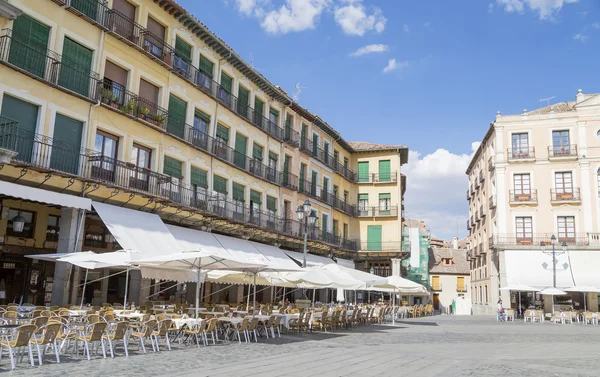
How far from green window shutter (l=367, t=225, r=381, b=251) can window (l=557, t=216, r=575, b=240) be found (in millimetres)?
13019

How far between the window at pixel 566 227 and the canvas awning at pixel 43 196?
1307 inches

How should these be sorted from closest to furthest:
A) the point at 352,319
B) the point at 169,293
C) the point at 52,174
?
the point at 52,174 < the point at 352,319 < the point at 169,293

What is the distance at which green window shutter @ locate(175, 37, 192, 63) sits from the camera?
23.4 metres

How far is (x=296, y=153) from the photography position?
113 ft

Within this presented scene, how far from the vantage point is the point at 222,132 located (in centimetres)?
2661

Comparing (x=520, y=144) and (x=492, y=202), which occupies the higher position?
(x=520, y=144)

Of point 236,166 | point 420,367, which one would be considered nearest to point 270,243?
point 236,166

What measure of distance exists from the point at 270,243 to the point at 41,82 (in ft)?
55.3

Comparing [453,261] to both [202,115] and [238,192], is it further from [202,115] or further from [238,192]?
[202,115]

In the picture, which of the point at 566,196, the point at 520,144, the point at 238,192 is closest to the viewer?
the point at 238,192

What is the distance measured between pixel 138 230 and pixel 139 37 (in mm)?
7815

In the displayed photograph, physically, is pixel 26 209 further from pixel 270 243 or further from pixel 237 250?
pixel 270 243

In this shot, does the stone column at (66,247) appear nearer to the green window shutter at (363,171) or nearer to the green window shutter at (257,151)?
the green window shutter at (257,151)

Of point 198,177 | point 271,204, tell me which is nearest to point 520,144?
point 271,204
